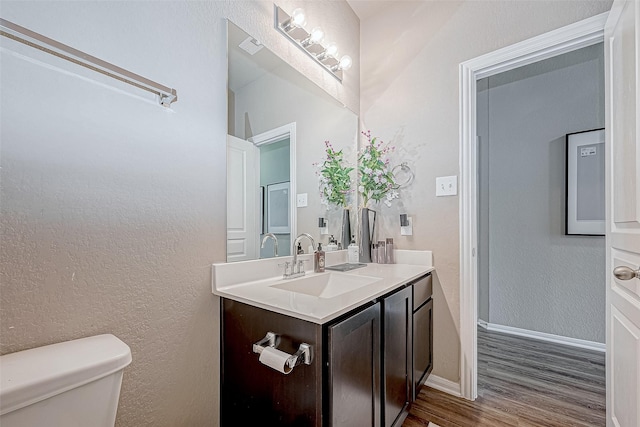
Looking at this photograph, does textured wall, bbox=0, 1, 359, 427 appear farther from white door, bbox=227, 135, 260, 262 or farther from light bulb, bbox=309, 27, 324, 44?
light bulb, bbox=309, 27, 324, 44

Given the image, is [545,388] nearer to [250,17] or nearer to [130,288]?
[130,288]

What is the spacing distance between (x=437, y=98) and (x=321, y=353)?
1.70 metres

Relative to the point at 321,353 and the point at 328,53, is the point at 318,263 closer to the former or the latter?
the point at 321,353

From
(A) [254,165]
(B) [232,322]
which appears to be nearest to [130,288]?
(B) [232,322]

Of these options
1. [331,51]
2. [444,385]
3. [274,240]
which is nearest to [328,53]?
[331,51]

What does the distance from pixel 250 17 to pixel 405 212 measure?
141 centimetres

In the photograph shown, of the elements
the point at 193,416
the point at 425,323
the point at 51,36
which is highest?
the point at 51,36

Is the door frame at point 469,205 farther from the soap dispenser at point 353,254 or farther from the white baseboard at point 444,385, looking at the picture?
the soap dispenser at point 353,254

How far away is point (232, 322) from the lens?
118 centimetres

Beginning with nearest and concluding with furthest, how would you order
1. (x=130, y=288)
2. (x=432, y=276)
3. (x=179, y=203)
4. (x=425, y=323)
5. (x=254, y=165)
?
1. (x=130, y=288)
2. (x=179, y=203)
3. (x=254, y=165)
4. (x=425, y=323)
5. (x=432, y=276)

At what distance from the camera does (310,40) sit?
1690 millimetres

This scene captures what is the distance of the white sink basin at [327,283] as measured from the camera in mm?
1433

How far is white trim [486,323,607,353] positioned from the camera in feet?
7.75

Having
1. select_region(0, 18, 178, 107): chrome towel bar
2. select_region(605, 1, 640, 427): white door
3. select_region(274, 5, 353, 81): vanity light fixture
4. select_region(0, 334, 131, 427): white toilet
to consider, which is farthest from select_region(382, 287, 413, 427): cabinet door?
select_region(274, 5, 353, 81): vanity light fixture
